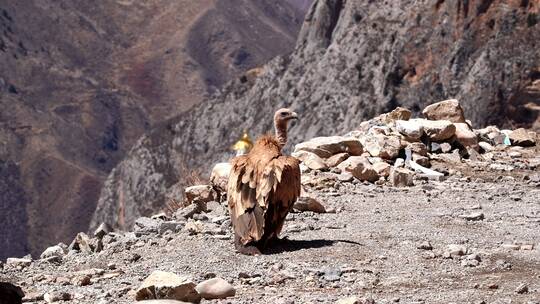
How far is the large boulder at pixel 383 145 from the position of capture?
57.1 feet

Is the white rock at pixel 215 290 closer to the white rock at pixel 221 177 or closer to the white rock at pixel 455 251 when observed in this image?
the white rock at pixel 455 251

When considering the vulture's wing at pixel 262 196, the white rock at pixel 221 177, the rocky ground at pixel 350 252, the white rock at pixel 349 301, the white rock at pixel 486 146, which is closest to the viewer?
the white rock at pixel 349 301

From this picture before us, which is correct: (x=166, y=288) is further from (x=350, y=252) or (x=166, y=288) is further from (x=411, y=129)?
(x=411, y=129)

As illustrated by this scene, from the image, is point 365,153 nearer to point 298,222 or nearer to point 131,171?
point 298,222

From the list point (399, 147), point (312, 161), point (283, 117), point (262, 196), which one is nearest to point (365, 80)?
point (399, 147)

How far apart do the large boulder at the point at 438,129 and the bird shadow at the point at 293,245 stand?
685 cm

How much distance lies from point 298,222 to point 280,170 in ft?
7.59

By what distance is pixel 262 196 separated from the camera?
36.2 ft

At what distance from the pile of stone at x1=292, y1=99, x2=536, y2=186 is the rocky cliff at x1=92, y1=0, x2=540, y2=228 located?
1904cm

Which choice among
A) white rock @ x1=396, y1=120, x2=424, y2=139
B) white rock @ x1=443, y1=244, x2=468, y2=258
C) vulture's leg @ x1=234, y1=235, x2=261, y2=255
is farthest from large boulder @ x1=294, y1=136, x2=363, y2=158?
white rock @ x1=443, y1=244, x2=468, y2=258

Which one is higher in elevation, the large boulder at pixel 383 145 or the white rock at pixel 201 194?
the large boulder at pixel 383 145

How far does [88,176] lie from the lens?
173 m

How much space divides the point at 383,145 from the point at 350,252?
6724mm

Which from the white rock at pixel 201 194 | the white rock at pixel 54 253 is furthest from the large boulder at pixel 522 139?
the white rock at pixel 54 253
